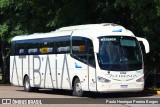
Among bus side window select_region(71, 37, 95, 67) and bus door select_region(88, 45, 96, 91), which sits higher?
bus side window select_region(71, 37, 95, 67)

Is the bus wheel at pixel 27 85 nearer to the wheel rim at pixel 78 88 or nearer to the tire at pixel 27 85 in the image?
the tire at pixel 27 85

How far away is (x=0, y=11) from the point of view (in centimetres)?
4256

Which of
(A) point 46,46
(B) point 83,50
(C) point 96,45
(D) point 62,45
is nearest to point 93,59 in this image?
(C) point 96,45

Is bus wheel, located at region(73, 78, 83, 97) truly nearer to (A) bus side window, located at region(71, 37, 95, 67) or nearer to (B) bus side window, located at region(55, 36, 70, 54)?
(A) bus side window, located at region(71, 37, 95, 67)

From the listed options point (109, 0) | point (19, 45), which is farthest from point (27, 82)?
point (109, 0)

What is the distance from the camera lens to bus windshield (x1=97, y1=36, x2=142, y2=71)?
2350cm

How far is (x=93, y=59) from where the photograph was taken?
23.7 meters

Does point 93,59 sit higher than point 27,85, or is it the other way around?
point 93,59

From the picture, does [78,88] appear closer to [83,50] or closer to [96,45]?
[83,50]

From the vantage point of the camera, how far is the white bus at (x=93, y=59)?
23.5m

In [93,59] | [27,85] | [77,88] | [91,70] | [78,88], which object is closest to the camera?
[93,59]

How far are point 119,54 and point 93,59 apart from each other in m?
1.20

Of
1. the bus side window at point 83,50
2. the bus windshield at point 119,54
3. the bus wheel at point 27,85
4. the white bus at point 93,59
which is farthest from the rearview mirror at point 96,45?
the bus wheel at point 27,85

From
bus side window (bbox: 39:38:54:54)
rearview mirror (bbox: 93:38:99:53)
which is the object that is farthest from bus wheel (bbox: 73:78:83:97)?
bus side window (bbox: 39:38:54:54)
